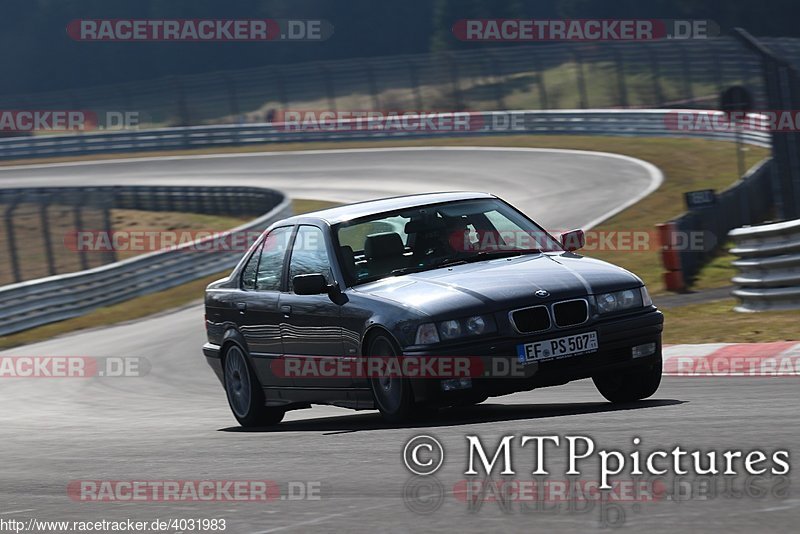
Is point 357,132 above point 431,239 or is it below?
below

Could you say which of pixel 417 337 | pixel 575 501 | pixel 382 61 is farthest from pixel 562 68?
pixel 575 501

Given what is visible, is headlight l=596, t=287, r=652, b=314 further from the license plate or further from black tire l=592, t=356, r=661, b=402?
black tire l=592, t=356, r=661, b=402

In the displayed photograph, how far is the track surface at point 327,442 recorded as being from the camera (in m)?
4.90

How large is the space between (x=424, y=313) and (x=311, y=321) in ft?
4.56

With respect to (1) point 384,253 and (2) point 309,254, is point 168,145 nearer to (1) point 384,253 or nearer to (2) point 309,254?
(2) point 309,254

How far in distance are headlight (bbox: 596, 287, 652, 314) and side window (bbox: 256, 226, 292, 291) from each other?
2483 millimetres

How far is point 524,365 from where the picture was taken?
7707 millimetres

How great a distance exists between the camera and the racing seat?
28.4 feet

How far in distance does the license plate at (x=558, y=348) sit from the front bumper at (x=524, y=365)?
23 millimetres

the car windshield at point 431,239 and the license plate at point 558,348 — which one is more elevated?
the car windshield at point 431,239

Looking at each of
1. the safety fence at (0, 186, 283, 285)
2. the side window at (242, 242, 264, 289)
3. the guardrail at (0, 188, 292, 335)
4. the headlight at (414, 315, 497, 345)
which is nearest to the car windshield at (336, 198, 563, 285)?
the headlight at (414, 315, 497, 345)

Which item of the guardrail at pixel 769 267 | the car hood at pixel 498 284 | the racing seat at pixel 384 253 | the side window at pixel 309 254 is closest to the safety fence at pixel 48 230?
the guardrail at pixel 769 267

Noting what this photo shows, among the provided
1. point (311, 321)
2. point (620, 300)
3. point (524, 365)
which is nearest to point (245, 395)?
point (311, 321)

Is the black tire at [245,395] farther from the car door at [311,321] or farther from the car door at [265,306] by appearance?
the car door at [311,321]
